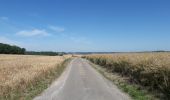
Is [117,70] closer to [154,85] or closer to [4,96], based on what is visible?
[154,85]

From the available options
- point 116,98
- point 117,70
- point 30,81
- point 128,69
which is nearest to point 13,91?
point 30,81


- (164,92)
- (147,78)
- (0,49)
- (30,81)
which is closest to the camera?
(164,92)

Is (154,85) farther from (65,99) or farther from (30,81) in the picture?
(30,81)

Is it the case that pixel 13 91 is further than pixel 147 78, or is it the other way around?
pixel 147 78

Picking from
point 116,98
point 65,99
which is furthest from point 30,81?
point 116,98

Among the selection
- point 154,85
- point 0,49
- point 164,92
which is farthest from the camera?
point 0,49

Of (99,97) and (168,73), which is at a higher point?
(168,73)

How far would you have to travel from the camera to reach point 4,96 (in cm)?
1177

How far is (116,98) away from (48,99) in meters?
3.11

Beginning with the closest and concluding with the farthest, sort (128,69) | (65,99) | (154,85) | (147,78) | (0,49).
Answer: (65,99) < (154,85) < (147,78) < (128,69) < (0,49)

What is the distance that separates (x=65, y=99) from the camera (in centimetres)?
1137

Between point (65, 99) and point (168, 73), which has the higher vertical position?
point (168, 73)

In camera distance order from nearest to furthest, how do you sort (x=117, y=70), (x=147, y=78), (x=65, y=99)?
(x=65, y=99), (x=147, y=78), (x=117, y=70)

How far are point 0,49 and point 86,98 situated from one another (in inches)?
5020
